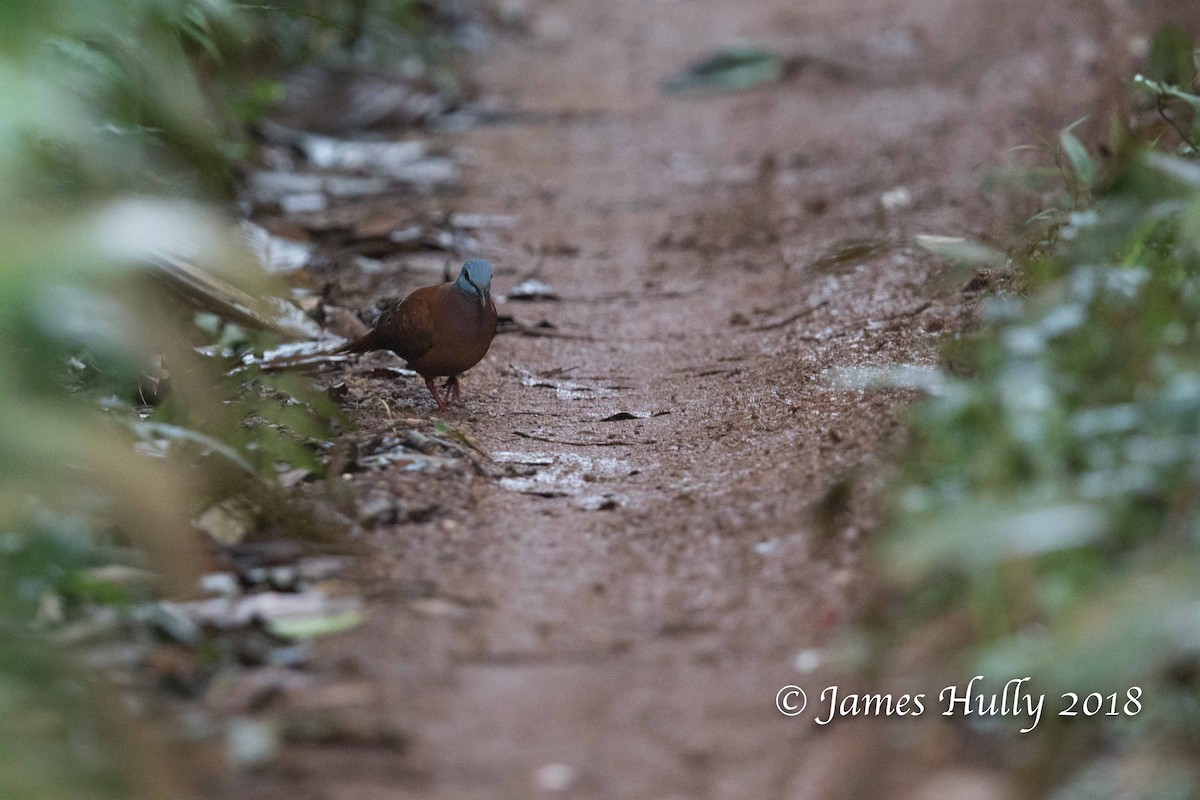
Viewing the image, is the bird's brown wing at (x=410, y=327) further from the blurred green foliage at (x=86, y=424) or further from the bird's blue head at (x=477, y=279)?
the blurred green foliage at (x=86, y=424)

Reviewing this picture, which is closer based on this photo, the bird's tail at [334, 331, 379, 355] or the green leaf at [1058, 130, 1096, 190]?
the green leaf at [1058, 130, 1096, 190]

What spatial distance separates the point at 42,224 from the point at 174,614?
2.56 feet

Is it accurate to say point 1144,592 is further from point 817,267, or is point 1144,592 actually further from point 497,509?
point 817,267

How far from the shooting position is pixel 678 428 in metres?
3.67

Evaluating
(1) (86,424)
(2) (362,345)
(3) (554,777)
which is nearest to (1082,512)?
(3) (554,777)

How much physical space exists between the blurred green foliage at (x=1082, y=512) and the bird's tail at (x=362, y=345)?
2207 millimetres

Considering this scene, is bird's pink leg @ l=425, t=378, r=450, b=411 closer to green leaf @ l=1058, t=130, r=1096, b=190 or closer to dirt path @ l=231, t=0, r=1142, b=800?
dirt path @ l=231, t=0, r=1142, b=800

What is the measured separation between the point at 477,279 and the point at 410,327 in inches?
10.5

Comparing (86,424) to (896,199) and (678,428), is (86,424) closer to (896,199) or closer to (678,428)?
(678,428)

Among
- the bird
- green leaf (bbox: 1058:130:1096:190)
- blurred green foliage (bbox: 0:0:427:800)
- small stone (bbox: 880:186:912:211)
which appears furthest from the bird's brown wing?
small stone (bbox: 880:186:912:211)

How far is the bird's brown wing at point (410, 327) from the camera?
12.6ft

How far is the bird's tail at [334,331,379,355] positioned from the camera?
408 cm

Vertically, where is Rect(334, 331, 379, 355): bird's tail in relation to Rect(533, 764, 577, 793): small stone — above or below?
above

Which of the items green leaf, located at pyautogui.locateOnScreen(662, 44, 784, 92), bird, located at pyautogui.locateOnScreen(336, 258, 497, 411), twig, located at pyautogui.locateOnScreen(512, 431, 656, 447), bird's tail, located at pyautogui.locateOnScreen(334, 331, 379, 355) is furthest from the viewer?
green leaf, located at pyautogui.locateOnScreen(662, 44, 784, 92)
